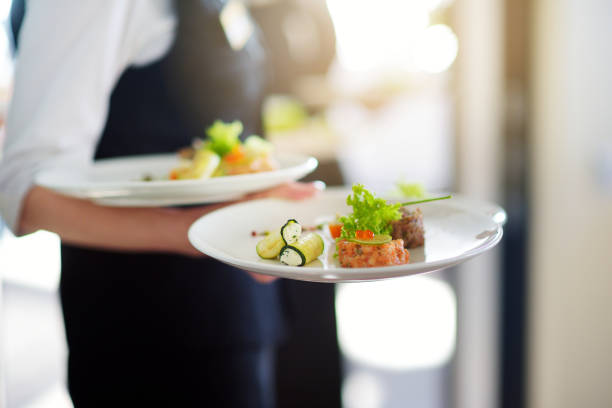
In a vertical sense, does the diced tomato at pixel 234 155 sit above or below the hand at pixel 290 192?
above

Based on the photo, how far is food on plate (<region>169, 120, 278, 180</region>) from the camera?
0.83 m

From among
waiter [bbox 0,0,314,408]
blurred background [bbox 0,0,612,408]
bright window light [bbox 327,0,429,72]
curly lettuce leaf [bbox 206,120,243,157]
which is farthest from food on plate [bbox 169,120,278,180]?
bright window light [bbox 327,0,429,72]

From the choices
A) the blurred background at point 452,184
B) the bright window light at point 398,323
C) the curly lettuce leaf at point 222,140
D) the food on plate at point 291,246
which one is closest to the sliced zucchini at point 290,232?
the food on plate at point 291,246

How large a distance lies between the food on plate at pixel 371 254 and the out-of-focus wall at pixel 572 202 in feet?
5.32

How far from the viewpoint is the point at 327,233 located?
0.68 meters

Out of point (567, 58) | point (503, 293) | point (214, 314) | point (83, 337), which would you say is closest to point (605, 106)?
point (567, 58)

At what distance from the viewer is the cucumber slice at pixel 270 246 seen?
0.59 meters

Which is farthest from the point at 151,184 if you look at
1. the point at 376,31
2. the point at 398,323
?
the point at 398,323

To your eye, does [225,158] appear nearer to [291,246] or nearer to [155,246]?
[155,246]

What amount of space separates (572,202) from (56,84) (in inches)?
75.4

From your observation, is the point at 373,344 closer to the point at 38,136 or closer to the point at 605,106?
the point at 605,106

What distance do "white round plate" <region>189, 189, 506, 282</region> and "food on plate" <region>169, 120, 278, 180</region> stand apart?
12cm

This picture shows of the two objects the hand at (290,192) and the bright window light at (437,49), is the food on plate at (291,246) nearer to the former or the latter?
the hand at (290,192)

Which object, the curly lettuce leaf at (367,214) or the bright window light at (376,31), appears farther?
the bright window light at (376,31)
